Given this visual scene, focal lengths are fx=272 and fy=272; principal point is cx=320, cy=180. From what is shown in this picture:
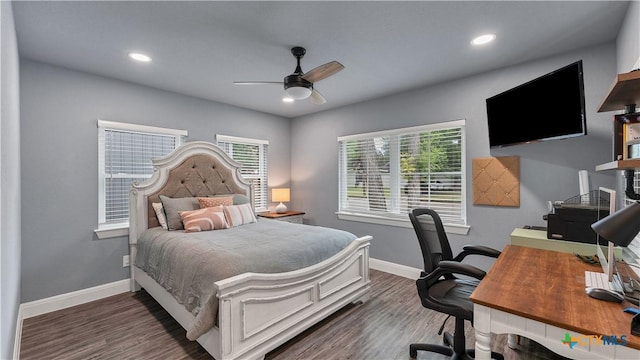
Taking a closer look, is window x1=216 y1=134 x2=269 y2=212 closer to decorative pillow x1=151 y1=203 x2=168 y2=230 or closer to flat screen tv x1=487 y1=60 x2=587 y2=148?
decorative pillow x1=151 y1=203 x2=168 y2=230

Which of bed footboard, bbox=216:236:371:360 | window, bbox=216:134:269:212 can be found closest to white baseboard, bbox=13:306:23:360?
bed footboard, bbox=216:236:371:360

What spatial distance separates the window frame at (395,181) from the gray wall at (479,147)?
7 centimetres

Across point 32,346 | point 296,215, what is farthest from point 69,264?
point 296,215

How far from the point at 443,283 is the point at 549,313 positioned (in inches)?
39.2

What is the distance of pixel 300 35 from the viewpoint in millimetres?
2293

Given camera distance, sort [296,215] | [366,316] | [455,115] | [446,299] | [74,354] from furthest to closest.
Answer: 1. [296,215]
2. [455,115]
3. [366,316]
4. [74,354]
5. [446,299]

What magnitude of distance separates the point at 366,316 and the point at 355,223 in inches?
70.4

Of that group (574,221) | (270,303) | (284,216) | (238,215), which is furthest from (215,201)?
(574,221)

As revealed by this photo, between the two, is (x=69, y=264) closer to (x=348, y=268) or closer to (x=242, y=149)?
(x=242, y=149)

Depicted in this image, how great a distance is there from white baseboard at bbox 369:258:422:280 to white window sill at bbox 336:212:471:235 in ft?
1.85

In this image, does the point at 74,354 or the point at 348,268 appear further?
the point at 348,268

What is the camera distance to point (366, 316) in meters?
2.69

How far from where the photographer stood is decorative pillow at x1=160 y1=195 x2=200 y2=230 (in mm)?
3133

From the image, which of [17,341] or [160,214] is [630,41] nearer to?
[160,214]
